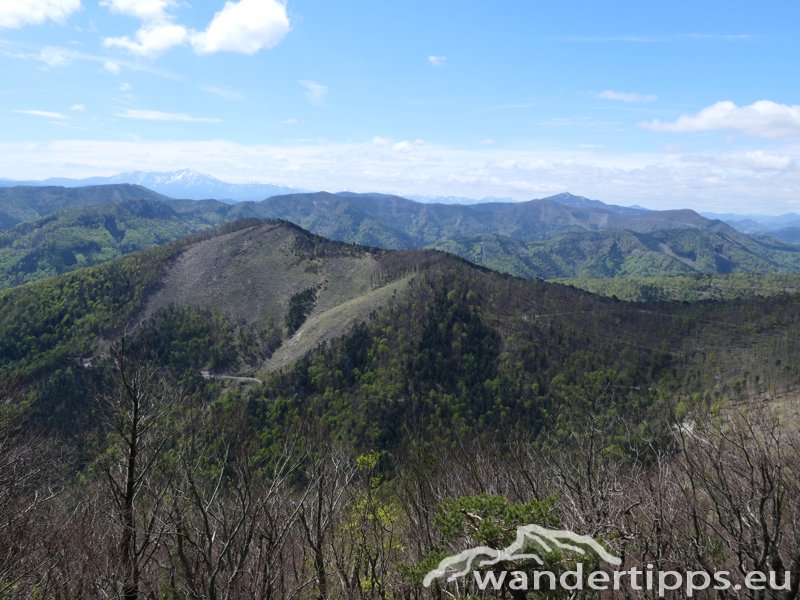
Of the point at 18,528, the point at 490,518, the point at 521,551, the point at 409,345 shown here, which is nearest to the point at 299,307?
the point at 409,345

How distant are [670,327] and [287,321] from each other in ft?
460

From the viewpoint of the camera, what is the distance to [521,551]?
14.2m

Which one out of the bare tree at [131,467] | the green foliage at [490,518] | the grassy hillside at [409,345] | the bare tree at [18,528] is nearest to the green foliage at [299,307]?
the grassy hillside at [409,345]

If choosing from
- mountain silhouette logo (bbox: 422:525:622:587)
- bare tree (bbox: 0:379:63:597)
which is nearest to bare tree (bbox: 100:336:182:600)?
bare tree (bbox: 0:379:63:597)

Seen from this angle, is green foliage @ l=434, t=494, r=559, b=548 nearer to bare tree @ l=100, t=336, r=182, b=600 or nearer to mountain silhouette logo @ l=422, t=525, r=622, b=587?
mountain silhouette logo @ l=422, t=525, r=622, b=587

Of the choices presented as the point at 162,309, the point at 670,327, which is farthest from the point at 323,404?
the point at 670,327

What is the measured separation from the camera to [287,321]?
176250 millimetres

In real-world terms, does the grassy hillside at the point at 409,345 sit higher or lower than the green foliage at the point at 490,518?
lower

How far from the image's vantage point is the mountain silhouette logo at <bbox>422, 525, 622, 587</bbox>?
14.1 meters

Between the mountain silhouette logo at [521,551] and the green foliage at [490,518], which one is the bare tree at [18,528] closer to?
the mountain silhouette logo at [521,551]

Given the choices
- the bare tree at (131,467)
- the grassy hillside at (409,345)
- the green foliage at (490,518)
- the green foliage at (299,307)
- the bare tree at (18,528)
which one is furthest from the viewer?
the green foliage at (299,307)

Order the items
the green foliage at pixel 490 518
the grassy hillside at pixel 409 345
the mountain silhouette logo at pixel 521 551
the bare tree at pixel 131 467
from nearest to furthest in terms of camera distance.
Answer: the mountain silhouette logo at pixel 521 551
the green foliage at pixel 490 518
the bare tree at pixel 131 467
the grassy hillside at pixel 409 345

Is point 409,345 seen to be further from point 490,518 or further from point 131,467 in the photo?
point 490,518

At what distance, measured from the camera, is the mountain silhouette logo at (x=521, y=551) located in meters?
14.1
